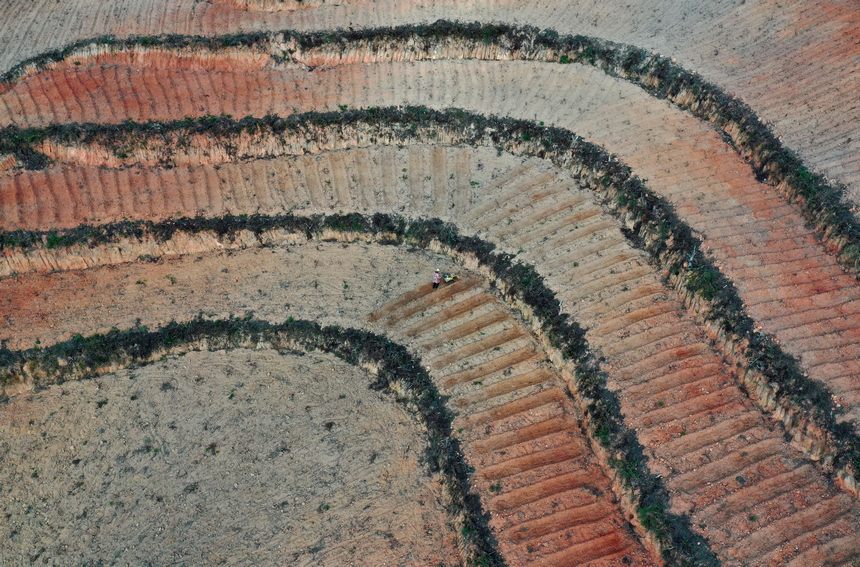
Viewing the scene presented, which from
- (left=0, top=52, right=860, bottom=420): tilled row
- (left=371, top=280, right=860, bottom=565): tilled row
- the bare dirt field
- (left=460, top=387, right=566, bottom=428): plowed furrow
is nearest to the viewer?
(left=371, top=280, right=860, bottom=565): tilled row

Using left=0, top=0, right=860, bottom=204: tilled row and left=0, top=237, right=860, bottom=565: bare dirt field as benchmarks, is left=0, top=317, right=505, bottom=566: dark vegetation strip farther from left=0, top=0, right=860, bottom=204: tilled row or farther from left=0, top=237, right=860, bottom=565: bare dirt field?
left=0, top=0, right=860, bottom=204: tilled row

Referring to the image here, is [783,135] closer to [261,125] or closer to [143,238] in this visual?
[261,125]

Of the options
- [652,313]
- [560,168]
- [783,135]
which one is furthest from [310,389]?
[783,135]

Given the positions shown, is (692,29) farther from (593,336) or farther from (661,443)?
(661,443)

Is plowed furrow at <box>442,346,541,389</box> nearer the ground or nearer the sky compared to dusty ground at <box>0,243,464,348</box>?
nearer the ground

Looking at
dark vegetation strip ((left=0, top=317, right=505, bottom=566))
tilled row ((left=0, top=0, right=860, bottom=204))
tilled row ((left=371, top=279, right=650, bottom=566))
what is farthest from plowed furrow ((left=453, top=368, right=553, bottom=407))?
tilled row ((left=0, top=0, right=860, bottom=204))

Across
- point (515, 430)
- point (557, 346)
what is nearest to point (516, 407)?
point (515, 430)

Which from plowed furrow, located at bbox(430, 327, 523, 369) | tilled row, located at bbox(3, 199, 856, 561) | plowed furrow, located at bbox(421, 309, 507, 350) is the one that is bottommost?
tilled row, located at bbox(3, 199, 856, 561)
